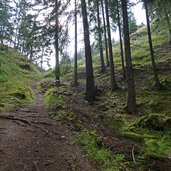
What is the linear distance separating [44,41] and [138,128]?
33.0ft

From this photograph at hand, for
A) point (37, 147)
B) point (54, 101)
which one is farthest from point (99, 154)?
point (54, 101)

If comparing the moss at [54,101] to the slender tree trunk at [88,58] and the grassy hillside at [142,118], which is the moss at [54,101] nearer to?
the grassy hillside at [142,118]

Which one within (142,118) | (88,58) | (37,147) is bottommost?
(37,147)

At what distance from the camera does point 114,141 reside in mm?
9258

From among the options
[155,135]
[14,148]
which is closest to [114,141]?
[155,135]

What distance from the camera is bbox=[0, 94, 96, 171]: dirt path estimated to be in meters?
6.81

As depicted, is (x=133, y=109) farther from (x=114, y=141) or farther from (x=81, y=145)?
(x=81, y=145)

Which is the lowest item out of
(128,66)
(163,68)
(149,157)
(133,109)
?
(149,157)

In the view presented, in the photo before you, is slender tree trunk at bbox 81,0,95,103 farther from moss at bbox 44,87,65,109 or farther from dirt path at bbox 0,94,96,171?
dirt path at bbox 0,94,96,171

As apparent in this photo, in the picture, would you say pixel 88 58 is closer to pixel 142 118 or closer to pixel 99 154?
pixel 142 118

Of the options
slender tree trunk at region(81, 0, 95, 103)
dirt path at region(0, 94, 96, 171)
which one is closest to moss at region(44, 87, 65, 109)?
slender tree trunk at region(81, 0, 95, 103)

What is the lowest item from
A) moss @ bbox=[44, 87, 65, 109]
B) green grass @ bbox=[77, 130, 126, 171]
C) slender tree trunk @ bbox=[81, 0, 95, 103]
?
green grass @ bbox=[77, 130, 126, 171]

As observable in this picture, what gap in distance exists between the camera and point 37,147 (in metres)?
8.05

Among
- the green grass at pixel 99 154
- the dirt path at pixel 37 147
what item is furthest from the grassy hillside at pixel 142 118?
the dirt path at pixel 37 147
